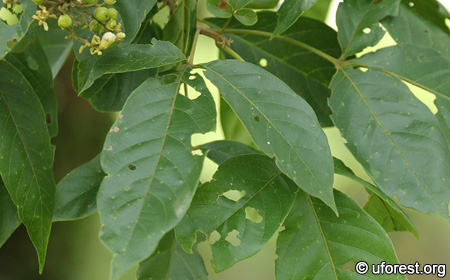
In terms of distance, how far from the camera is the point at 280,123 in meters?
0.58

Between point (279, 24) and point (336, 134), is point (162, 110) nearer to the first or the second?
point (279, 24)

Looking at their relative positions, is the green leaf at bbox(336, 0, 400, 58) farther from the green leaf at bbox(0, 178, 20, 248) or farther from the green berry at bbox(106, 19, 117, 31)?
the green leaf at bbox(0, 178, 20, 248)

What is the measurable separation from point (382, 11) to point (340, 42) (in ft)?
0.26

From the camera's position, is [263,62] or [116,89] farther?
[263,62]

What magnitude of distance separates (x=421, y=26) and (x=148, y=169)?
0.54 meters

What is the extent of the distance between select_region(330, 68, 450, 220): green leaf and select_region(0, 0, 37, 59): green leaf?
0.40 m

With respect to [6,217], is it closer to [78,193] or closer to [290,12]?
[78,193]

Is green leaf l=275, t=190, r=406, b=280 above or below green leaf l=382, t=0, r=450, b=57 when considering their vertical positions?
below

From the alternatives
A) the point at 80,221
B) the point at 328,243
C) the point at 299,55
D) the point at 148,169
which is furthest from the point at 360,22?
the point at 80,221

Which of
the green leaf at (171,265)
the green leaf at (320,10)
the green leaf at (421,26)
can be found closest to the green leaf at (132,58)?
the green leaf at (171,265)

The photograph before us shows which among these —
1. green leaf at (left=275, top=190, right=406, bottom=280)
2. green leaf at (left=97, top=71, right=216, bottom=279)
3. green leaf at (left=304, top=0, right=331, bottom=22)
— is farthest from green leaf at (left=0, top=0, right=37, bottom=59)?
green leaf at (left=304, top=0, right=331, bottom=22)

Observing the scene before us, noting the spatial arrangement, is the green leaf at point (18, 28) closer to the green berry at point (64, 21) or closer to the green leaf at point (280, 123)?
the green berry at point (64, 21)

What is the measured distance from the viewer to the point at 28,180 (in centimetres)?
63

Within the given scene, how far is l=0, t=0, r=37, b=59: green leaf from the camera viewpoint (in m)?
0.56
